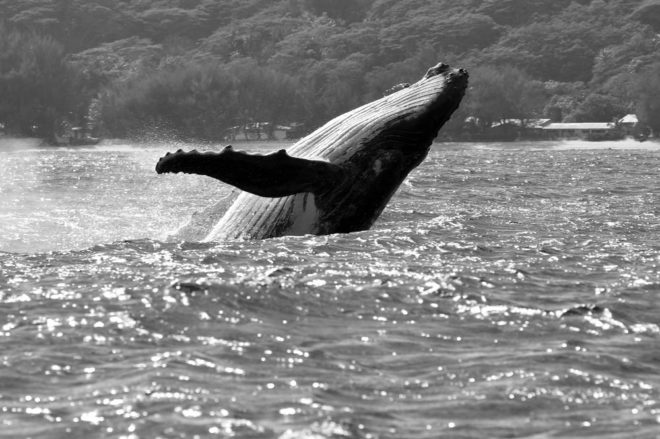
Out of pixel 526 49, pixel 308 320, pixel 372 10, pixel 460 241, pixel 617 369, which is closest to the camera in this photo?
pixel 617 369

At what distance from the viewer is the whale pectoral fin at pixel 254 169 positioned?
10188mm

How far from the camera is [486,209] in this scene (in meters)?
22.6

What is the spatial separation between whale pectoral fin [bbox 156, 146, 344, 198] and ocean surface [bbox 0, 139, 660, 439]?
0.65 m

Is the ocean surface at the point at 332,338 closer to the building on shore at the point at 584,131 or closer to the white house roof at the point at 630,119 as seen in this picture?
the building on shore at the point at 584,131

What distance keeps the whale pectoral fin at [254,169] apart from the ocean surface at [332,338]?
0.65m

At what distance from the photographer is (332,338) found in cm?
812

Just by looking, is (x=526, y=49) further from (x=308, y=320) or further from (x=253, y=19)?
A: (x=308, y=320)

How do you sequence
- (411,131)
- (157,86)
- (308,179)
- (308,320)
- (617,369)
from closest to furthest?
(617,369) → (308,320) → (308,179) → (411,131) → (157,86)

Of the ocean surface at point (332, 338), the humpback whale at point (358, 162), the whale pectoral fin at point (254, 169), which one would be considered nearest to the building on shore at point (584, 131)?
the ocean surface at point (332, 338)

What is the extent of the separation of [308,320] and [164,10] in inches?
6106

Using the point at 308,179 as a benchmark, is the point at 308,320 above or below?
below

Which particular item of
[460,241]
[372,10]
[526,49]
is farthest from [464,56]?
[460,241]

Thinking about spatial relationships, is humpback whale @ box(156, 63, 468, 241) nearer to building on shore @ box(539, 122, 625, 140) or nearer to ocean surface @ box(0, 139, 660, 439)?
ocean surface @ box(0, 139, 660, 439)

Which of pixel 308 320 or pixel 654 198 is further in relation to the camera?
pixel 654 198
